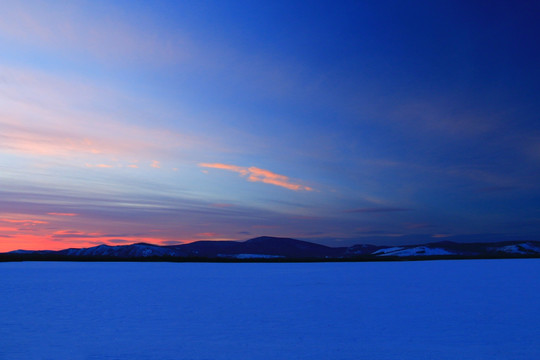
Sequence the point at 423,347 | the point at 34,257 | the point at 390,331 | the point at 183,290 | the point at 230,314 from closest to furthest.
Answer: the point at 423,347 < the point at 390,331 < the point at 230,314 < the point at 183,290 < the point at 34,257

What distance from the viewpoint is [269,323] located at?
11.9 m

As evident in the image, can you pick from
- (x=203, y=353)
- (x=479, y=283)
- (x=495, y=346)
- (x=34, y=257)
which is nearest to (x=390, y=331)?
(x=495, y=346)

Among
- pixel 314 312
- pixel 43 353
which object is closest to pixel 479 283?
pixel 314 312

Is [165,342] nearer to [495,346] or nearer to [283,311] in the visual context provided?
[283,311]

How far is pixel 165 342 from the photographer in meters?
9.62

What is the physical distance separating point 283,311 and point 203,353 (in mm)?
5419

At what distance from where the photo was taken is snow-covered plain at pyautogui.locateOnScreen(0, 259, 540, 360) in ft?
29.2

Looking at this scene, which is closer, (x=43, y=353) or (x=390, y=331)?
(x=43, y=353)

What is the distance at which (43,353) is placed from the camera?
8664 millimetres

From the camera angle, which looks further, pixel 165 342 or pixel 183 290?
pixel 183 290

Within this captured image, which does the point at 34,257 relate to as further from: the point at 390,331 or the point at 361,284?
the point at 390,331

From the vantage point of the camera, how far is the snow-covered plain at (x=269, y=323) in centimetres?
891

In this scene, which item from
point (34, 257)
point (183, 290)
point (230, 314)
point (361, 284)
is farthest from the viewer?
point (34, 257)

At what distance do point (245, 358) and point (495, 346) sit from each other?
517cm
